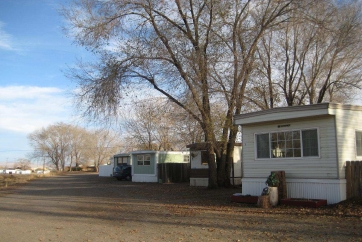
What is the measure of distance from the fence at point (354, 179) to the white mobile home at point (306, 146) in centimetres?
19

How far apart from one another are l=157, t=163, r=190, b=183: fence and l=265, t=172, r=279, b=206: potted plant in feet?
58.5

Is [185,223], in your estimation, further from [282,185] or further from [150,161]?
[150,161]

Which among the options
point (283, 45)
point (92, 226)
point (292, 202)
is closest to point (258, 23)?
point (283, 45)

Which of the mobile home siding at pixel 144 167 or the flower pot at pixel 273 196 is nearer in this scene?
the flower pot at pixel 273 196

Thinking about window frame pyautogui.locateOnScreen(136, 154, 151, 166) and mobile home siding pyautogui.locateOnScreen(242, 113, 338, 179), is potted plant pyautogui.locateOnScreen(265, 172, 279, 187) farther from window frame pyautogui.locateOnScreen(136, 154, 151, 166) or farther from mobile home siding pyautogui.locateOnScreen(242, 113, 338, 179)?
window frame pyautogui.locateOnScreen(136, 154, 151, 166)

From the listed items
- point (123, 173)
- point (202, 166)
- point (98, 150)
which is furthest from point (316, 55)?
point (98, 150)

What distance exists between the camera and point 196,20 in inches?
753

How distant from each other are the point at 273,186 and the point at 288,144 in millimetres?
1707

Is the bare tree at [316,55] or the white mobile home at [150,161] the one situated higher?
the bare tree at [316,55]

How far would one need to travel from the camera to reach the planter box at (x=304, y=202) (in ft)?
39.4

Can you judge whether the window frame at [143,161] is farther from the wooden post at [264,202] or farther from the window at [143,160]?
the wooden post at [264,202]

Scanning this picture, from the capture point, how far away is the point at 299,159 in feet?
43.5

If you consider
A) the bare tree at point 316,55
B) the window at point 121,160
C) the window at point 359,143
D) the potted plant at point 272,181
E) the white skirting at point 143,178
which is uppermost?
the bare tree at point 316,55

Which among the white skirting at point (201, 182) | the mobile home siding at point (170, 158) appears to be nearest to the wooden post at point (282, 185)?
the white skirting at point (201, 182)
